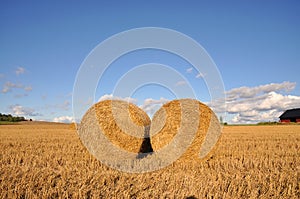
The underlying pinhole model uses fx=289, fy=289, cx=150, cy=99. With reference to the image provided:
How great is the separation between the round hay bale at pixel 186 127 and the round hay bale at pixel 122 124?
496 mm

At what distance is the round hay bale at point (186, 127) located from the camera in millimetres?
7535

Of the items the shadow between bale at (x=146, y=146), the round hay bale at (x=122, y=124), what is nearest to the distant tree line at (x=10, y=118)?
the round hay bale at (x=122, y=124)

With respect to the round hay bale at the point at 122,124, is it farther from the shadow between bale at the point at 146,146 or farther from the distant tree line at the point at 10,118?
the distant tree line at the point at 10,118

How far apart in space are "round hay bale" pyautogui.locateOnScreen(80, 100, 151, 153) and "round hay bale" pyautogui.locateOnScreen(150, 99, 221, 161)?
19.5 inches

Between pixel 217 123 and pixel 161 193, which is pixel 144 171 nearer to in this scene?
pixel 161 193

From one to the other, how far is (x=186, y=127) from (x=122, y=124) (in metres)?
1.81

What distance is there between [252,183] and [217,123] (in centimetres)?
334

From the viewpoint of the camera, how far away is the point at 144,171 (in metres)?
5.75

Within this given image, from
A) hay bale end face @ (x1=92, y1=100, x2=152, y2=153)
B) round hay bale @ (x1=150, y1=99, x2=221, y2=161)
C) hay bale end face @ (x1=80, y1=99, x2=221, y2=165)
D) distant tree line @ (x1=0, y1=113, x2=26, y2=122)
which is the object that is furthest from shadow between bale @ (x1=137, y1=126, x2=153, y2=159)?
distant tree line @ (x1=0, y1=113, x2=26, y2=122)

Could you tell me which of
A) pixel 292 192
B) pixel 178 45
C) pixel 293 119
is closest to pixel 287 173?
pixel 292 192

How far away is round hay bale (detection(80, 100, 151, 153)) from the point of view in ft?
26.6

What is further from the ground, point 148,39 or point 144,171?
point 148,39

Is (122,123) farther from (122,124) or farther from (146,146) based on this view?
(146,146)

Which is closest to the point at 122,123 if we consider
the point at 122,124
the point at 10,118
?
the point at 122,124
